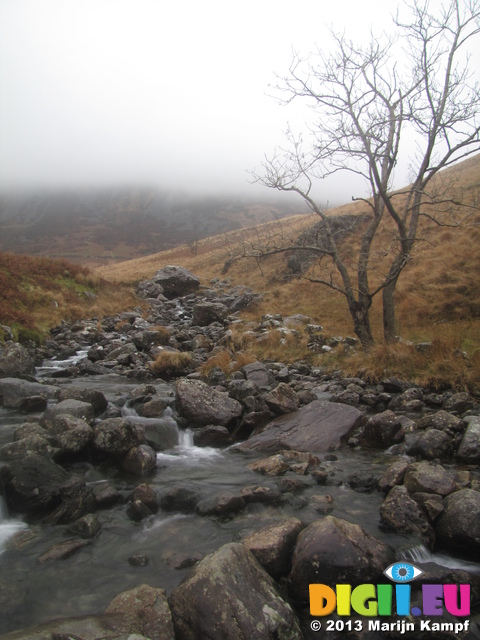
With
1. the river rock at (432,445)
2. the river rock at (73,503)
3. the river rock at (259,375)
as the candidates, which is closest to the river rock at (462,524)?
the river rock at (432,445)

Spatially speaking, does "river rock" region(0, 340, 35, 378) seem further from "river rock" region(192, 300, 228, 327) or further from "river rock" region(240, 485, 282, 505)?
"river rock" region(192, 300, 228, 327)

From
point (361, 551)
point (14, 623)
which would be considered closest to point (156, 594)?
point (14, 623)

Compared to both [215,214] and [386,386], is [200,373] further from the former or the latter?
[215,214]

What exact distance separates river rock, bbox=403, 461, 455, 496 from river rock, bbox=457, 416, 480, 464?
96 centimetres

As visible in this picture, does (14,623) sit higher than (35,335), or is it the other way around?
(35,335)

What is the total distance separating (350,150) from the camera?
10.9m

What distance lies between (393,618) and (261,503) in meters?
2.10

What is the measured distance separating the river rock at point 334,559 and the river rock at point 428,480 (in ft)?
3.41

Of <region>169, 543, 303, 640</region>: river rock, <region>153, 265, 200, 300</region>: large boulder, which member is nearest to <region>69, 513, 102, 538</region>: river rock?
<region>169, 543, 303, 640</region>: river rock

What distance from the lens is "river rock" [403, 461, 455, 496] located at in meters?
4.59

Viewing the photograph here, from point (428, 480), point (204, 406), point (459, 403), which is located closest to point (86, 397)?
point (204, 406)

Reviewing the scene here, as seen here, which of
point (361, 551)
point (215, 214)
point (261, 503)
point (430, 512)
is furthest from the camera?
point (215, 214)

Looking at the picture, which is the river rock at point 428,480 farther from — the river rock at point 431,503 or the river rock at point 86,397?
the river rock at point 86,397

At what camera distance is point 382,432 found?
6789 millimetres
